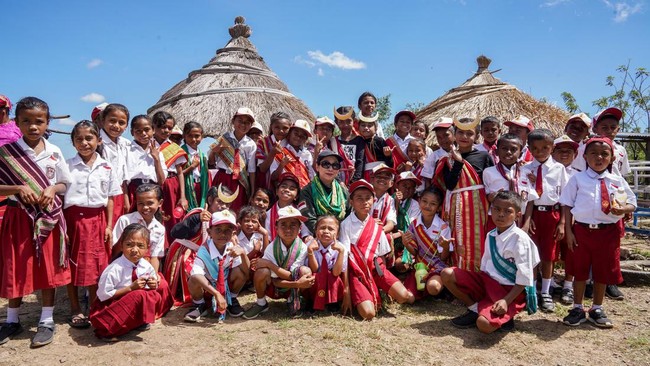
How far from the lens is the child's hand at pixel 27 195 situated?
10.2 feet

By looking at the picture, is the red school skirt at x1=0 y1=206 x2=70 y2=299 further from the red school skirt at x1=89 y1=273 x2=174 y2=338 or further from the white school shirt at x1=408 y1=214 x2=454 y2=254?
the white school shirt at x1=408 y1=214 x2=454 y2=254

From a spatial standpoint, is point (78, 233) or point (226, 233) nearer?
point (78, 233)

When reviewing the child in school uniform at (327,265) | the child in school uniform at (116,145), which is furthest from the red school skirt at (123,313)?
the child in school uniform at (327,265)

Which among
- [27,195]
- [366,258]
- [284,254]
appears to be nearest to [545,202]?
[366,258]

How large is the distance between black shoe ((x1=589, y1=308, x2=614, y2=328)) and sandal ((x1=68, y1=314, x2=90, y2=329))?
13.9 ft

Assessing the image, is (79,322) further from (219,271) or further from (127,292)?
(219,271)

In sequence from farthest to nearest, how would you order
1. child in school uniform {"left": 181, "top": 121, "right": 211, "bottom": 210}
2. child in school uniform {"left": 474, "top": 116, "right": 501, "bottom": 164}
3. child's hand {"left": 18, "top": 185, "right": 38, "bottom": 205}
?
child in school uniform {"left": 181, "top": 121, "right": 211, "bottom": 210} → child in school uniform {"left": 474, "top": 116, "right": 501, "bottom": 164} → child's hand {"left": 18, "top": 185, "right": 38, "bottom": 205}

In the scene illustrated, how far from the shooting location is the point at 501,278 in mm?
3457

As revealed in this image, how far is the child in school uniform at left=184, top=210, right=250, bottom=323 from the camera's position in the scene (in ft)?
11.9

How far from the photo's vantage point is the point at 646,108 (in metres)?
18.9

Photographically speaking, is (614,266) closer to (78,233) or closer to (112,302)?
(112,302)

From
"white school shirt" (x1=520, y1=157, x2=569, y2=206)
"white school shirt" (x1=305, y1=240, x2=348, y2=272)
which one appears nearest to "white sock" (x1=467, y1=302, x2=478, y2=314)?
"white school shirt" (x1=305, y1=240, x2=348, y2=272)

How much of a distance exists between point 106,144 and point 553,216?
14.1 feet

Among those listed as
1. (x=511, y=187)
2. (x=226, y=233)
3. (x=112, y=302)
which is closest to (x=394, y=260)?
(x=511, y=187)
